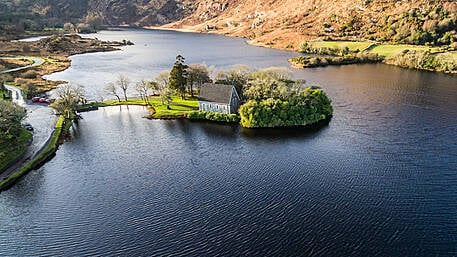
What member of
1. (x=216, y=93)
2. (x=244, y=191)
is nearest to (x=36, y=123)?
(x=216, y=93)

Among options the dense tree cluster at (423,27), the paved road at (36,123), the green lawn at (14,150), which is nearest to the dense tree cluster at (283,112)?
the paved road at (36,123)

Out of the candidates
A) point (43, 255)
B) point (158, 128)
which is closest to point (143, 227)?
point (43, 255)

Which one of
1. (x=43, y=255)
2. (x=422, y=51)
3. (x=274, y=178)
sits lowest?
(x=43, y=255)

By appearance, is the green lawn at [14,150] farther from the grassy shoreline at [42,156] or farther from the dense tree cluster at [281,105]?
the dense tree cluster at [281,105]

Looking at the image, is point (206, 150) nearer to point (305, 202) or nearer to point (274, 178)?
point (274, 178)

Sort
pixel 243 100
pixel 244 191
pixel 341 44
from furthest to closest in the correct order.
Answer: pixel 341 44
pixel 243 100
pixel 244 191

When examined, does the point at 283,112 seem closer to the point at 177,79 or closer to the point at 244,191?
the point at 244,191
